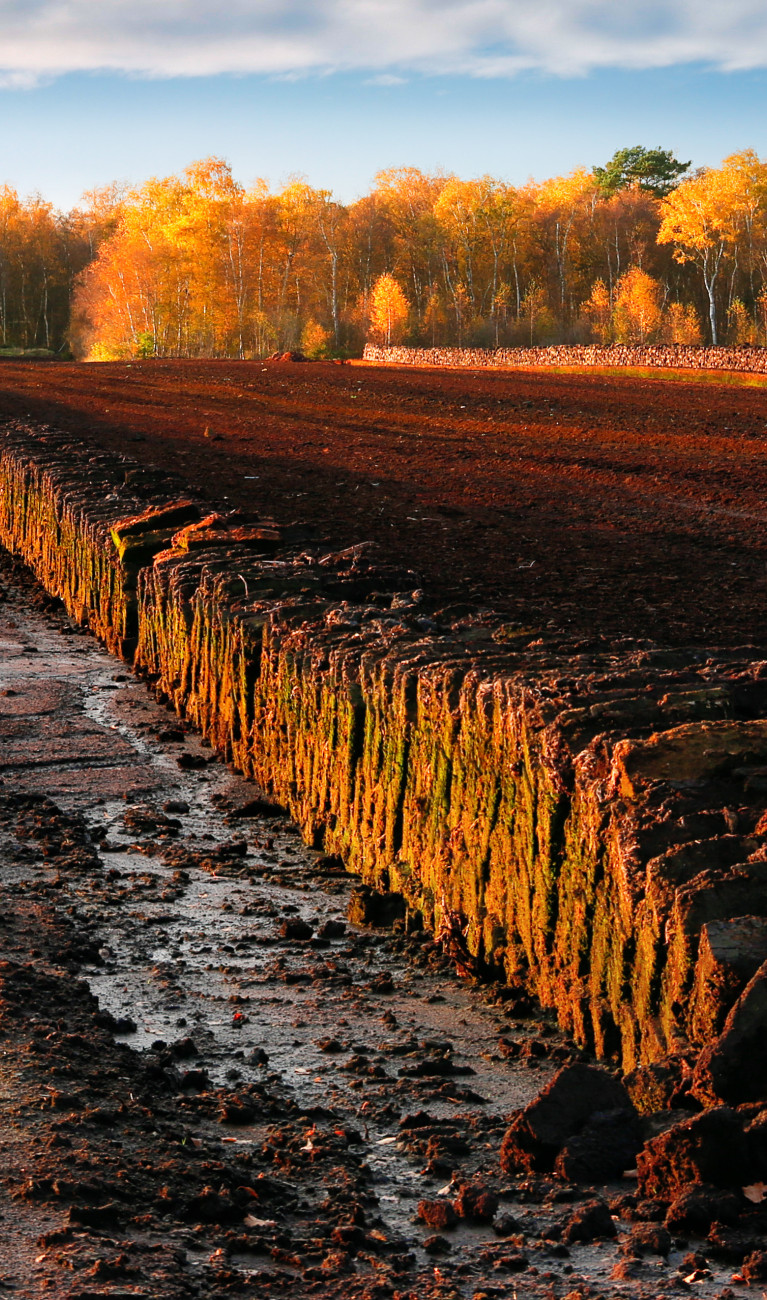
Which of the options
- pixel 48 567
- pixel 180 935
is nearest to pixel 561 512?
pixel 48 567

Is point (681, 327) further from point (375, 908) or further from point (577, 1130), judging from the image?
point (577, 1130)

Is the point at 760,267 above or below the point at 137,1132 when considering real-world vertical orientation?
above

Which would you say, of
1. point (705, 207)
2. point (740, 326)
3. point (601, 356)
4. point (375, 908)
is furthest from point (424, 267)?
point (375, 908)

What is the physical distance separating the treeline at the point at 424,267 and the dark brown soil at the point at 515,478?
4580 cm

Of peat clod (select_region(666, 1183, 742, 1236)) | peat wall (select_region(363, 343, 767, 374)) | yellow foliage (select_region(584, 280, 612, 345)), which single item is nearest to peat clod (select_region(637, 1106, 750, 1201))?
peat clod (select_region(666, 1183, 742, 1236))

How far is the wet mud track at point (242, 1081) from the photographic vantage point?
10.1ft

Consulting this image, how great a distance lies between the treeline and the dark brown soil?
45.8 m

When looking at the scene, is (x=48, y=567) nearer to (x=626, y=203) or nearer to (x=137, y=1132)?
(x=137, y=1132)

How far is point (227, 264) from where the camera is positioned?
80.9 meters

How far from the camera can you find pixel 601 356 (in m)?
48.6

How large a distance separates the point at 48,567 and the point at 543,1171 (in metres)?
11.6

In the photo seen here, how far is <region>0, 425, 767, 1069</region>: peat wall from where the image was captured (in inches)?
157

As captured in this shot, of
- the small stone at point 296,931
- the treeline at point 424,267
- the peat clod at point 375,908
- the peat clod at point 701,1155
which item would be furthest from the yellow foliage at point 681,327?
the peat clod at point 701,1155

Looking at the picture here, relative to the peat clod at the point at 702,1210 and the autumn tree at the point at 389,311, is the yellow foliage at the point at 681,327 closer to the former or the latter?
the autumn tree at the point at 389,311
